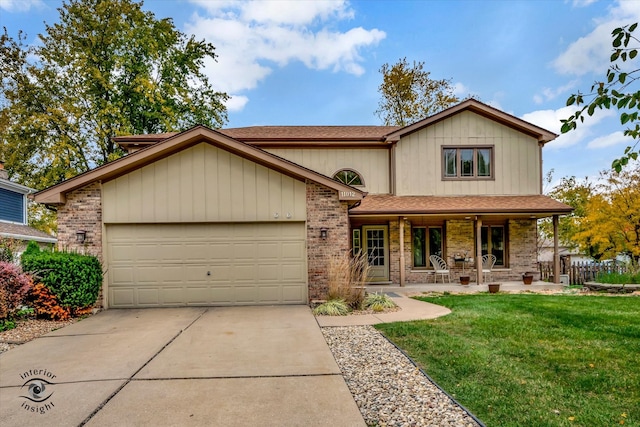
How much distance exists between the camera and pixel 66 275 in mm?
8547

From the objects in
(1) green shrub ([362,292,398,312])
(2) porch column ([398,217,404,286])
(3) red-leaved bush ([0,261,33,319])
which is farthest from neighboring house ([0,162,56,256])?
(2) porch column ([398,217,404,286])

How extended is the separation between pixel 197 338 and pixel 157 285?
369 centimetres

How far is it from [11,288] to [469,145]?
46.3 ft

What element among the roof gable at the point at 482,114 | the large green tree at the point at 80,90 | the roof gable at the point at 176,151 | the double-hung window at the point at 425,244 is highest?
the large green tree at the point at 80,90

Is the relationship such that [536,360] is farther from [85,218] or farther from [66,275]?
[85,218]

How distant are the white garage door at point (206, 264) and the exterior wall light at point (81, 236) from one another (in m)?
0.52

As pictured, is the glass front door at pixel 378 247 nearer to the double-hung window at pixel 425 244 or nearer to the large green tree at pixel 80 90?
the double-hung window at pixel 425 244

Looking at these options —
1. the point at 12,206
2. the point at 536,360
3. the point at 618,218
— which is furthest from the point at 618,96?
the point at 12,206

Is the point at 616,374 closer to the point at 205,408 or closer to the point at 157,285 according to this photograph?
the point at 205,408

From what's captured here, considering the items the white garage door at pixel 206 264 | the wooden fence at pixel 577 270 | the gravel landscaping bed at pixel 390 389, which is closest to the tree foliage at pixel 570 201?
the wooden fence at pixel 577 270

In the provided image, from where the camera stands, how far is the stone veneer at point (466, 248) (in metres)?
14.2

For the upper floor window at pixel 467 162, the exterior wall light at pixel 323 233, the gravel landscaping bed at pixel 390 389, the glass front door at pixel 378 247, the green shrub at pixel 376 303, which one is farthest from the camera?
the upper floor window at pixel 467 162

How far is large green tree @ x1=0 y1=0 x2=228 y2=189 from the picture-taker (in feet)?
67.6

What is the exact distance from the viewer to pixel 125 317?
28.5 feet
